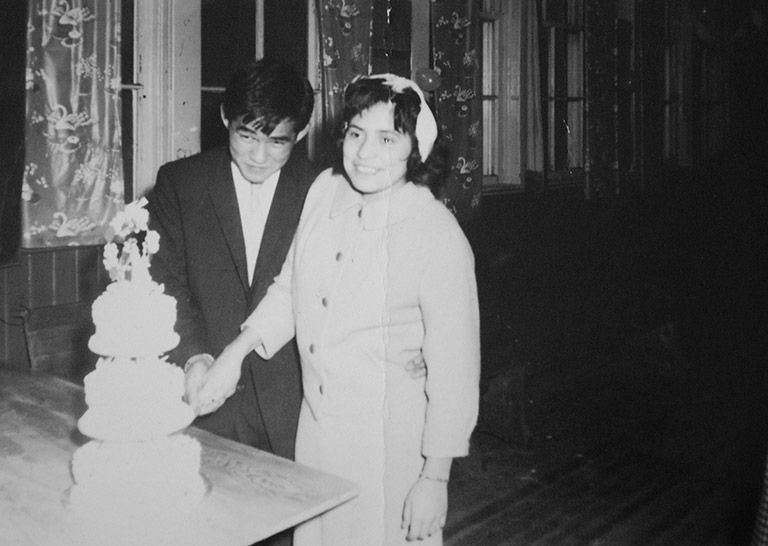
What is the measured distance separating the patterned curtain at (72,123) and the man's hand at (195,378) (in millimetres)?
1498

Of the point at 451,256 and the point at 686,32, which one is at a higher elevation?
the point at 686,32

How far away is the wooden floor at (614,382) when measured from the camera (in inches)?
142

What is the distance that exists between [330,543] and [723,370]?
5.09 metres

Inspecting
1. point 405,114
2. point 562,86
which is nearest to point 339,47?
point 405,114

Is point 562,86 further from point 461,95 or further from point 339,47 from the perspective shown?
point 339,47

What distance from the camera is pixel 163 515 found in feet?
4.64

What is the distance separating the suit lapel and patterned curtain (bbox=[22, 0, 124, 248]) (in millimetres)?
998

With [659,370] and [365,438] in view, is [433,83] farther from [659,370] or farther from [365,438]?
[659,370]

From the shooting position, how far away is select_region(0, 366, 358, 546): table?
135cm

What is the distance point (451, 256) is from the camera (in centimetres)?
167

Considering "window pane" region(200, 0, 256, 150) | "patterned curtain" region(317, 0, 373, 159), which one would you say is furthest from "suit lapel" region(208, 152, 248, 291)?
"patterned curtain" region(317, 0, 373, 159)

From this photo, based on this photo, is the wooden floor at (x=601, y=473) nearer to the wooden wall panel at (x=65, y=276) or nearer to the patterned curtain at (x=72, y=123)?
the wooden wall panel at (x=65, y=276)

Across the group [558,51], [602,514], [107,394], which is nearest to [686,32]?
[558,51]

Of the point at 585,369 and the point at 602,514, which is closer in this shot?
the point at 602,514
